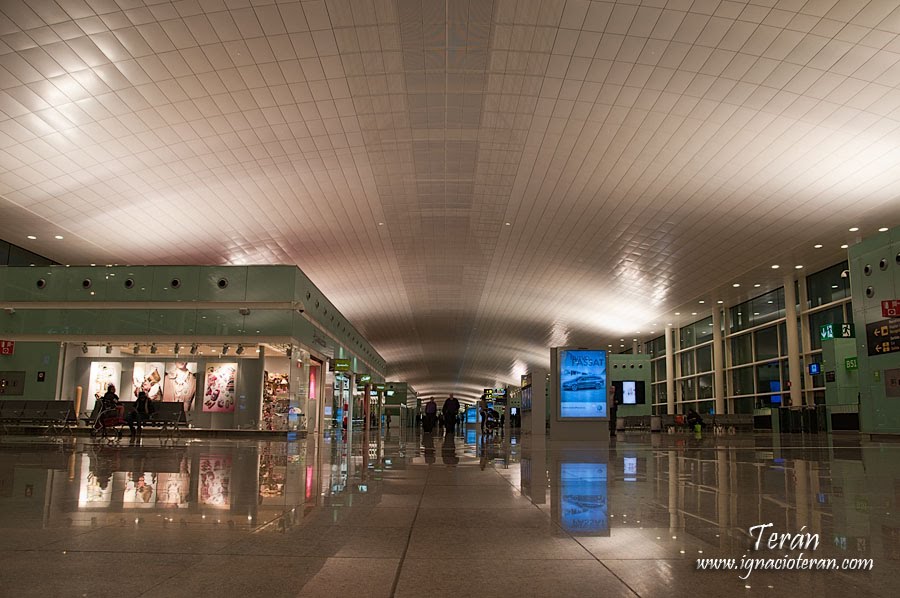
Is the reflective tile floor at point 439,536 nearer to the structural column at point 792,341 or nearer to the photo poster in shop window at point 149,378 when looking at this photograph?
the photo poster in shop window at point 149,378

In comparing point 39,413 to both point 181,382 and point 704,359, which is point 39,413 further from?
point 704,359

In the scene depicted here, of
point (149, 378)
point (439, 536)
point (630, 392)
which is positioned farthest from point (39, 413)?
point (630, 392)

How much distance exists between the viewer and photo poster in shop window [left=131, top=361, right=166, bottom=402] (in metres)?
24.1

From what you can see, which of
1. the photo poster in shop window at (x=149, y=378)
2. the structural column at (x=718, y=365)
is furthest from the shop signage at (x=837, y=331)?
the photo poster in shop window at (x=149, y=378)

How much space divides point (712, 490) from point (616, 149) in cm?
1699

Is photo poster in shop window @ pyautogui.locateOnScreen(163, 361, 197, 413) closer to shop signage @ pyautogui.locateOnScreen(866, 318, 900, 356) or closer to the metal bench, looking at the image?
the metal bench

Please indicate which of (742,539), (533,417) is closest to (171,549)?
(742,539)

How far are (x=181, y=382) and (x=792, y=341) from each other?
1099 inches

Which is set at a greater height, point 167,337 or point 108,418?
point 167,337

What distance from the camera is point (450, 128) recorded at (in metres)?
20.4

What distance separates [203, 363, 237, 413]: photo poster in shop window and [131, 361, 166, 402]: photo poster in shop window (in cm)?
164

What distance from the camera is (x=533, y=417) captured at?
24266mm

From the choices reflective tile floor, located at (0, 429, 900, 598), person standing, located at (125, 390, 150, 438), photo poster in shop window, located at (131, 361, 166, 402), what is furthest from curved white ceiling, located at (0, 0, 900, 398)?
reflective tile floor, located at (0, 429, 900, 598)

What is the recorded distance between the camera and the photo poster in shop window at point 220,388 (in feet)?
78.4
